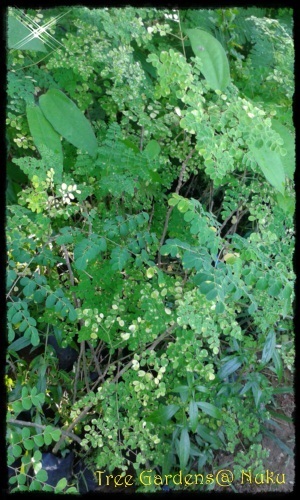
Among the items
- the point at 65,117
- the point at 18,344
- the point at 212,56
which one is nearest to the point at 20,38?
the point at 65,117

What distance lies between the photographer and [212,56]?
119 centimetres

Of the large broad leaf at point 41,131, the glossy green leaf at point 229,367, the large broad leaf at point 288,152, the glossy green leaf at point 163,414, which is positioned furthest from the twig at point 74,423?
A: the large broad leaf at point 288,152

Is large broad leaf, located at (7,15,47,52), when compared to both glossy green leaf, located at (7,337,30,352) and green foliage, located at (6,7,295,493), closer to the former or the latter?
green foliage, located at (6,7,295,493)

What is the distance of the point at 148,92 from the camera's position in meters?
1.34

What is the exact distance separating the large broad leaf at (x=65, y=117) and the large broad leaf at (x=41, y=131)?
0.05 feet

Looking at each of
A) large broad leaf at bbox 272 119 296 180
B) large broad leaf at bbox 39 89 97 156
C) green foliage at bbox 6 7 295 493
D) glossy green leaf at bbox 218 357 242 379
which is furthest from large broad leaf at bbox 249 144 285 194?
glossy green leaf at bbox 218 357 242 379

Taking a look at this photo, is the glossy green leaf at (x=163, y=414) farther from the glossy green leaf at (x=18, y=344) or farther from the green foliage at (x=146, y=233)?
the glossy green leaf at (x=18, y=344)

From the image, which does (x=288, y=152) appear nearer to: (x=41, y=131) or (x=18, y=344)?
(x=41, y=131)

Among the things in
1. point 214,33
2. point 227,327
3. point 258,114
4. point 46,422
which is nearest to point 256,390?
point 227,327

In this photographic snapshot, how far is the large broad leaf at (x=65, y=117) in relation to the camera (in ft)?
3.88

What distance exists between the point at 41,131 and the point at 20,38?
206 mm

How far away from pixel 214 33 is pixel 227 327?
0.86 m

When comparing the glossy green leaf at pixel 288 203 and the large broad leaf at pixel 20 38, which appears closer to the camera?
the large broad leaf at pixel 20 38
